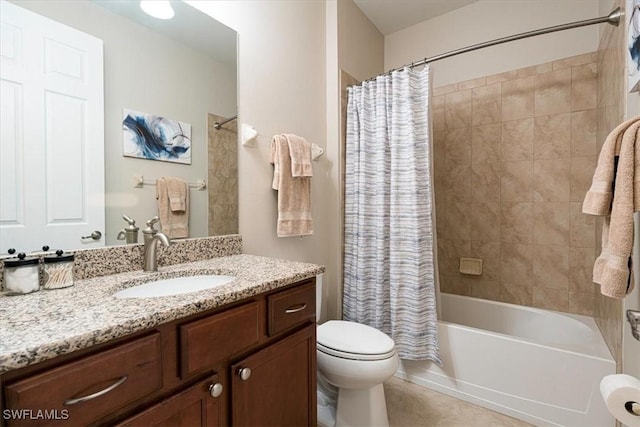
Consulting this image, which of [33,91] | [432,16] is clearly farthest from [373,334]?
[432,16]

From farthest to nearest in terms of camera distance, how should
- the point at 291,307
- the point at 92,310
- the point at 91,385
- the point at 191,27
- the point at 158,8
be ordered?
the point at 191,27 < the point at 158,8 < the point at 291,307 < the point at 92,310 < the point at 91,385

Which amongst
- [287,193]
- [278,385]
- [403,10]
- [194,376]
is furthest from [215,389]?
[403,10]

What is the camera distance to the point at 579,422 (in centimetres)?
146

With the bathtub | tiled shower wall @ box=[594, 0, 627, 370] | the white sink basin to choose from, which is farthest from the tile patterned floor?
the white sink basin

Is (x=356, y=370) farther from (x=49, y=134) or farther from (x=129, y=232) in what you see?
(x=49, y=134)

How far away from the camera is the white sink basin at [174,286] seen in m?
1.04

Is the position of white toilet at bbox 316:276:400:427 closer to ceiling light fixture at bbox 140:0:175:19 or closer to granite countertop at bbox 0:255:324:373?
granite countertop at bbox 0:255:324:373

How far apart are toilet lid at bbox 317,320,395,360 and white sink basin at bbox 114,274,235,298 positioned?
2.12 feet

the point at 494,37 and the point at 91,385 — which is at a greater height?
the point at 494,37

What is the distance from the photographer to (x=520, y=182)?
2254 millimetres

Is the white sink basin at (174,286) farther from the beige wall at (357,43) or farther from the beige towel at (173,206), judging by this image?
the beige wall at (357,43)

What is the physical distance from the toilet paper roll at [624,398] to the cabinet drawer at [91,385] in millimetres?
1269

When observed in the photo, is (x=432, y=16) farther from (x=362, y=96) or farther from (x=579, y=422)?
(x=579, y=422)

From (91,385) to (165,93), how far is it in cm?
114
